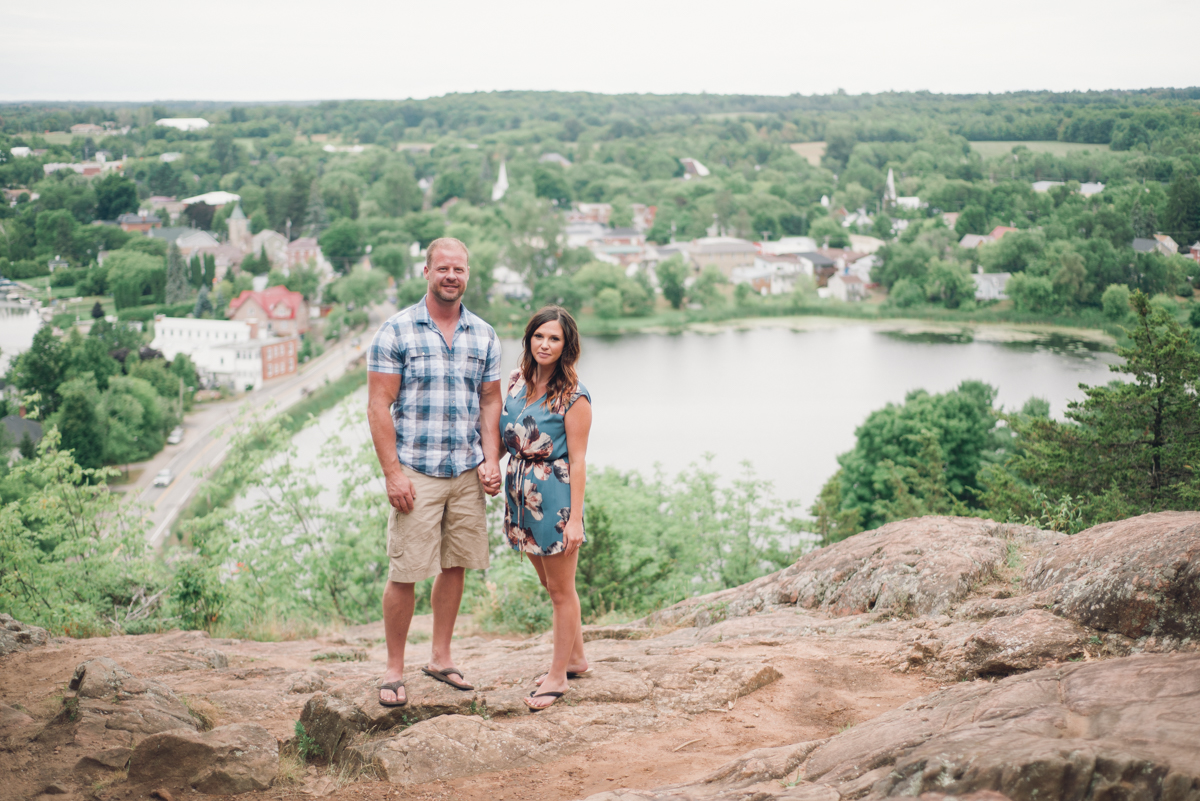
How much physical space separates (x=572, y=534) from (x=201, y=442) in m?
31.1

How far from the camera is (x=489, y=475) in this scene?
122 inches

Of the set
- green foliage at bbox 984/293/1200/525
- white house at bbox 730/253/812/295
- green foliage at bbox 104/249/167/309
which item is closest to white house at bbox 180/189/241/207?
green foliage at bbox 104/249/167/309

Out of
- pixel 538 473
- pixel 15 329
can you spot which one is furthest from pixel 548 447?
pixel 15 329

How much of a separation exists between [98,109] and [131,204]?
903 centimetres

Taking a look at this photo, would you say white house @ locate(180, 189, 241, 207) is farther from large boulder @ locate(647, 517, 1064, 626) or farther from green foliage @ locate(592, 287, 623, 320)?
Answer: large boulder @ locate(647, 517, 1064, 626)

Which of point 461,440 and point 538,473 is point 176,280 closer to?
point 461,440

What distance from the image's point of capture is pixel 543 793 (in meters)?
2.56

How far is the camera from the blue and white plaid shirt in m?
3.04

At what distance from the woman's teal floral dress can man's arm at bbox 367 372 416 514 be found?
345 millimetres

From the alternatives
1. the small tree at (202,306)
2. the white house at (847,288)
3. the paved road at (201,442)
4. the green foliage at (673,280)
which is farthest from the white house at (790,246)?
the small tree at (202,306)

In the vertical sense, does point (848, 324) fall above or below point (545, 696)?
below

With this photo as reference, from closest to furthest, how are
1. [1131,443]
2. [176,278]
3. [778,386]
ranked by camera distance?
[1131,443] → [778,386] → [176,278]

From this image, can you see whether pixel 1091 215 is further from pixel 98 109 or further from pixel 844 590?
pixel 98 109

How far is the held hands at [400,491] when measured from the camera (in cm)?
301
